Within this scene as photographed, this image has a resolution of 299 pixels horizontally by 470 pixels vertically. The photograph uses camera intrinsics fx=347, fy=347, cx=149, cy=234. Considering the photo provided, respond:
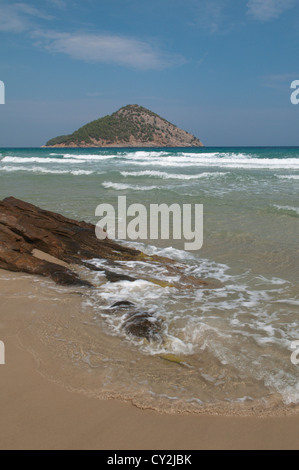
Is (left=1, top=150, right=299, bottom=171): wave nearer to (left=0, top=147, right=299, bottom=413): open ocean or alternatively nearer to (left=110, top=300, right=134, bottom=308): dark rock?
(left=0, top=147, right=299, bottom=413): open ocean

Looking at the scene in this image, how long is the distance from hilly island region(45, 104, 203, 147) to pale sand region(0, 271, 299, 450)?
122168 millimetres

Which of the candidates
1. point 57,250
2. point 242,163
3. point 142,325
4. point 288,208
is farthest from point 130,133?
point 142,325

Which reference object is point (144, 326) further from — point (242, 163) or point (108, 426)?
point (242, 163)

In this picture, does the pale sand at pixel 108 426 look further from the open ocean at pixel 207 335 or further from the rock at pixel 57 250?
the rock at pixel 57 250

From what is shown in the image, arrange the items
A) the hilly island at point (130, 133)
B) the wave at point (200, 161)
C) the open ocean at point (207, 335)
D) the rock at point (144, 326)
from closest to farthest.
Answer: the open ocean at point (207, 335) < the rock at point (144, 326) < the wave at point (200, 161) < the hilly island at point (130, 133)

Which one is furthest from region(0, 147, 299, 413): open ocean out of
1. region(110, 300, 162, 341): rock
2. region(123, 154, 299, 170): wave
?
region(123, 154, 299, 170): wave

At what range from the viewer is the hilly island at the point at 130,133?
121 metres

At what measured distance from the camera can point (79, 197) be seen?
13867 millimetres

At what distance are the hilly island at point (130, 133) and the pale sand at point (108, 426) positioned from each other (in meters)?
122

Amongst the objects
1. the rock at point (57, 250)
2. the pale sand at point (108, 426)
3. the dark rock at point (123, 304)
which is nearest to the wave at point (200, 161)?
the rock at point (57, 250)

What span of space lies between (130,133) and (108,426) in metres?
127

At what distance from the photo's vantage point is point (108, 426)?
2379 millimetres
